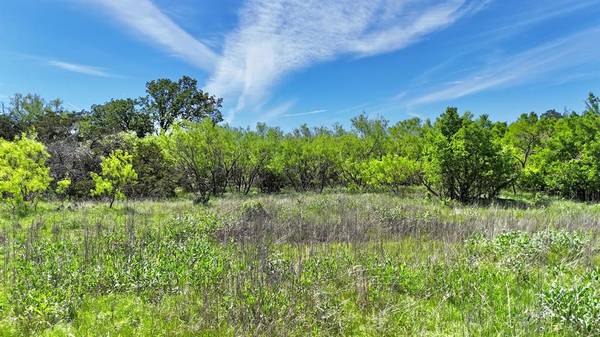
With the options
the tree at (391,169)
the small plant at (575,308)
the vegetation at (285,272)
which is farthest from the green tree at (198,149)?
the small plant at (575,308)

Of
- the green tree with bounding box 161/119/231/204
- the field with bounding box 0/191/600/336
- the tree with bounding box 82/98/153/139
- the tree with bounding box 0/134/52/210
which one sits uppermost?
the tree with bounding box 82/98/153/139

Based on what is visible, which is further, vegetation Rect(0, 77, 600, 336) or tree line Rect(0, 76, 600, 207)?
tree line Rect(0, 76, 600, 207)

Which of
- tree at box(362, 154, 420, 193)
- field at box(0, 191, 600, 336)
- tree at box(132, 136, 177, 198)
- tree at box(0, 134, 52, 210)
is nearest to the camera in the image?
field at box(0, 191, 600, 336)

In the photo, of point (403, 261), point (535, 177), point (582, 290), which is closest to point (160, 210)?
point (403, 261)

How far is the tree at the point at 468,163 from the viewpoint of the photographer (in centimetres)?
1825

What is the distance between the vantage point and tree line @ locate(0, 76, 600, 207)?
15.9 metres

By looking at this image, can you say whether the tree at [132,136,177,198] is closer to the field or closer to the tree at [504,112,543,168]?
the field

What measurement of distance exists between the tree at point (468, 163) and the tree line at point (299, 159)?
0.17ft

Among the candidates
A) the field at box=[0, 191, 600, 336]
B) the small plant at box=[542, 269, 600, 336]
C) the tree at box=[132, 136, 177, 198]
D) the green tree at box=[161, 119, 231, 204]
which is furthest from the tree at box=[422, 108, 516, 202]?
the tree at box=[132, 136, 177, 198]

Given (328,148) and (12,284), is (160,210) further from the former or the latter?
(328,148)

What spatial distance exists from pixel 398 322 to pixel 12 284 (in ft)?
18.8

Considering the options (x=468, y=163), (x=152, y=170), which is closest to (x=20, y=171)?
(x=152, y=170)

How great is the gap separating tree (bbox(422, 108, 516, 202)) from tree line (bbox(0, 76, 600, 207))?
2.1 inches

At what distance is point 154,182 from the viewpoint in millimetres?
21578
